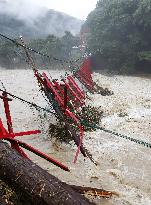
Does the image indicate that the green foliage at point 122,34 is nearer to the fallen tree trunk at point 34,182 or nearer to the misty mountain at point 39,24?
the misty mountain at point 39,24

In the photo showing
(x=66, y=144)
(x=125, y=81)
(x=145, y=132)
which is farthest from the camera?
(x=125, y=81)

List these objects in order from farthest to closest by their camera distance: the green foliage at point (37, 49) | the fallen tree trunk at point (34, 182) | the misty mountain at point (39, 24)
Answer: the misty mountain at point (39, 24), the green foliage at point (37, 49), the fallen tree trunk at point (34, 182)

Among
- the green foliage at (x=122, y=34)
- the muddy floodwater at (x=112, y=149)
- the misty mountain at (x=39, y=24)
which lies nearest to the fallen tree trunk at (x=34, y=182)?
the muddy floodwater at (x=112, y=149)

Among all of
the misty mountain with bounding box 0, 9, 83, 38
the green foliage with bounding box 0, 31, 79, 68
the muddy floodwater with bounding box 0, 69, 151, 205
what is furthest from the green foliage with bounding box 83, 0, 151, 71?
the misty mountain with bounding box 0, 9, 83, 38

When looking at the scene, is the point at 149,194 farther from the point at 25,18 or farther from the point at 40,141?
the point at 25,18

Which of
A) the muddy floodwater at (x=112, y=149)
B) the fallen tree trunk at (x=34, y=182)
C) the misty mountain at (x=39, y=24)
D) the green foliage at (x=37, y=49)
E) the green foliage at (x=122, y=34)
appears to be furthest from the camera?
the misty mountain at (x=39, y=24)

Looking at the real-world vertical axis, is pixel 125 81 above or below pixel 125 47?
below

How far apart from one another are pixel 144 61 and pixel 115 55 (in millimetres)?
2058

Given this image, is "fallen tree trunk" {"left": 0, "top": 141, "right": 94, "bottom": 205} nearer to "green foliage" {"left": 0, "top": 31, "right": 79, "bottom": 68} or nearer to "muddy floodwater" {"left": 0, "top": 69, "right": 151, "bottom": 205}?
"muddy floodwater" {"left": 0, "top": 69, "right": 151, "bottom": 205}

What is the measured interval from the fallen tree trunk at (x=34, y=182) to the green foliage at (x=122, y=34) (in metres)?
19.1

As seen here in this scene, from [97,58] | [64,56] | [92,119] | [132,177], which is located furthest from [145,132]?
[64,56]

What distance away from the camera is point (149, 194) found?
6766mm

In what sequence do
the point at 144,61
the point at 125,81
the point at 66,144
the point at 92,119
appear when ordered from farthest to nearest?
the point at 144,61
the point at 125,81
the point at 92,119
the point at 66,144

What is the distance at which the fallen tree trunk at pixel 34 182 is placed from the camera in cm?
460
